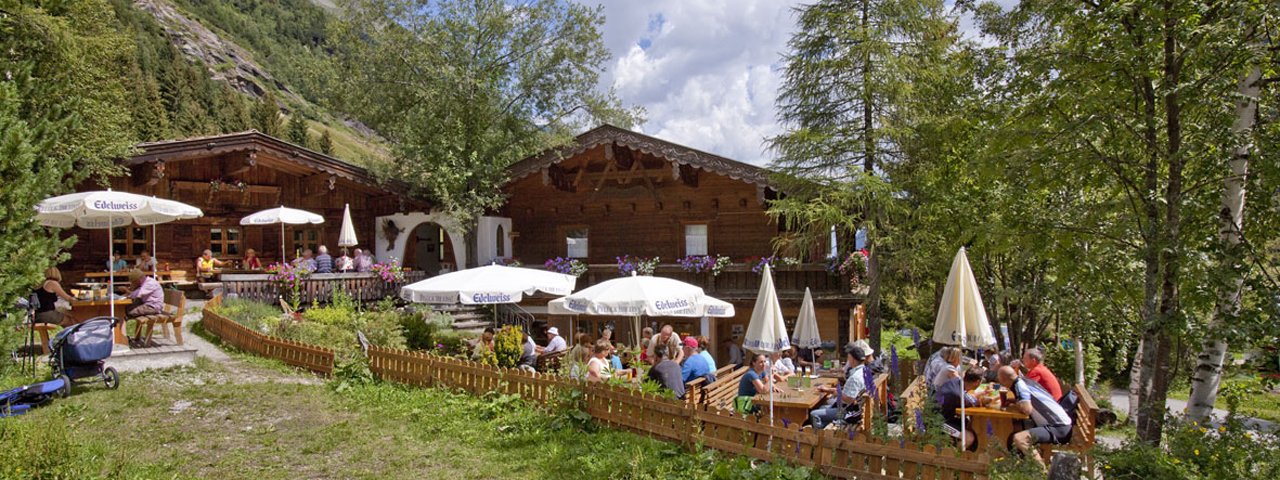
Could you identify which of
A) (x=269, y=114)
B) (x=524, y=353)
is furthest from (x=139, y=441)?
(x=269, y=114)

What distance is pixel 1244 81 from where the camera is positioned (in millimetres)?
5688

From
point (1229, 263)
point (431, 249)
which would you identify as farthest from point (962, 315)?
point (431, 249)

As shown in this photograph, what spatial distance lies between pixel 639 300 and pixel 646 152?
7.63 meters

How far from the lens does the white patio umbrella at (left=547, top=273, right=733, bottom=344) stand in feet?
34.5

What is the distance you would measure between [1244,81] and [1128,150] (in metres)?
1.10

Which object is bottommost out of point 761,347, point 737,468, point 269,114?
point 737,468

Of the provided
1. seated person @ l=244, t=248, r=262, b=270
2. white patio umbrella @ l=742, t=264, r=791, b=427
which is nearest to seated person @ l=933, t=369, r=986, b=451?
white patio umbrella @ l=742, t=264, r=791, b=427

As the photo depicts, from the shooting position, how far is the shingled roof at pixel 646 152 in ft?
53.1

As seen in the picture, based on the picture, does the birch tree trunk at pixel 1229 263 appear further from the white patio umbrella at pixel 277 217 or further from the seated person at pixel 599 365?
the white patio umbrella at pixel 277 217

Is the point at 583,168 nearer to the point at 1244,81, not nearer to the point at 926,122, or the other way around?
the point at 926,122

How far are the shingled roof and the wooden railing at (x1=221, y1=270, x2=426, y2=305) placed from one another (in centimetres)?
448

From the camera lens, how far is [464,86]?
19578 mm

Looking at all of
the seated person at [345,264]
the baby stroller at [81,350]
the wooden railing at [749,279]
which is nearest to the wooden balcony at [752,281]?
the wooden railing at [749,279]

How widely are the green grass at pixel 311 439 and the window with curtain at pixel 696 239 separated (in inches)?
416
